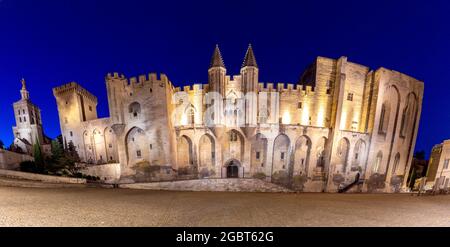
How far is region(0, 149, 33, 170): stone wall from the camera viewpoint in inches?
635

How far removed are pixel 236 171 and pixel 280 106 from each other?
9.44 m

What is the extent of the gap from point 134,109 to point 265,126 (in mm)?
14913

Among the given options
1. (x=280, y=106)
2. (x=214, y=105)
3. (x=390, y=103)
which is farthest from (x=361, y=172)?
(x=214, y=105)

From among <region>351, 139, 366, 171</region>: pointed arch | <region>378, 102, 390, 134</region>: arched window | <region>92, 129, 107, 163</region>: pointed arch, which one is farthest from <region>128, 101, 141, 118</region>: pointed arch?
<region>378, 102, 390, 134</region>: arched window

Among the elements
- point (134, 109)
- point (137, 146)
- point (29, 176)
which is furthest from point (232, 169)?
point (29, 176)

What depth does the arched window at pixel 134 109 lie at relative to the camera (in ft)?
55.0

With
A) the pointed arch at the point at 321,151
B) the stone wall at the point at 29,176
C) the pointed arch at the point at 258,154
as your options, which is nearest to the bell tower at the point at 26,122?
the stone wall at the point at 29,176

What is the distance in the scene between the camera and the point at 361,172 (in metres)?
18.3

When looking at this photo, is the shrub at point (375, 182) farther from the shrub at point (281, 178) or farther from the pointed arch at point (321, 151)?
the shrub at point (281, 178)

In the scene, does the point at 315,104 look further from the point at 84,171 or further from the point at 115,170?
the point at 84,171

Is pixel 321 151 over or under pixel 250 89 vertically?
under

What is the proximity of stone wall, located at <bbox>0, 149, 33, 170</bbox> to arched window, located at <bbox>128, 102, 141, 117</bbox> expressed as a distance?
560 inches

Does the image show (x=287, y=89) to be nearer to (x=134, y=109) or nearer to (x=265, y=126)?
(x=265, y=126)

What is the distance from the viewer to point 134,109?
16891 mm
